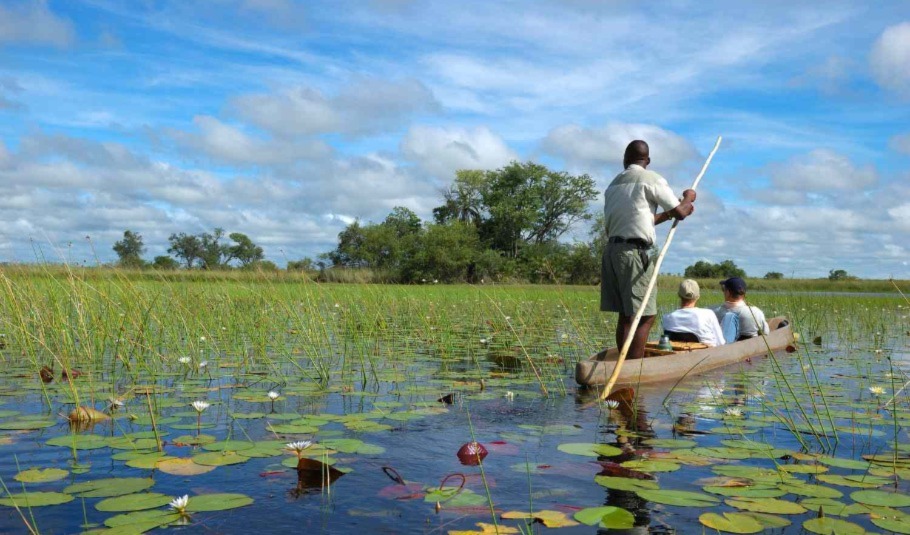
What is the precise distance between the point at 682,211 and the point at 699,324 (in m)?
1.77

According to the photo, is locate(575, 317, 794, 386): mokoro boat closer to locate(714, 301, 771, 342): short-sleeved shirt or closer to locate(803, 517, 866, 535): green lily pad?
locate(714, 301, 771, 342): short-sleeved shirt

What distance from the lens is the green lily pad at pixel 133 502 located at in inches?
99.7

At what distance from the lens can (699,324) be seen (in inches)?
285

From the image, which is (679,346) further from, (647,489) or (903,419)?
(647,489)

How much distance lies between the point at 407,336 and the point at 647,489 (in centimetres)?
676

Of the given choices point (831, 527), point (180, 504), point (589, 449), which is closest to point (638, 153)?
point (589, 449)

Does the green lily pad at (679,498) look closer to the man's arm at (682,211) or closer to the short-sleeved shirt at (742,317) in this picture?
the man's arm at (682,211)

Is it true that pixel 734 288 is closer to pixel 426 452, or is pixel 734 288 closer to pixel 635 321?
pixel 635 321

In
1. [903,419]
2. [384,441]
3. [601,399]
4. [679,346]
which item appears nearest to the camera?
[384,441]

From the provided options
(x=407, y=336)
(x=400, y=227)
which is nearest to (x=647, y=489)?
(x=407, y=336)

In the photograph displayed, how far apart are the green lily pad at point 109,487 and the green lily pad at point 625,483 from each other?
1.96 meters

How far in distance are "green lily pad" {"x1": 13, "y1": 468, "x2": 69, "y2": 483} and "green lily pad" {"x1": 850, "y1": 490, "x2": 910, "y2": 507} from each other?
340 centimetres

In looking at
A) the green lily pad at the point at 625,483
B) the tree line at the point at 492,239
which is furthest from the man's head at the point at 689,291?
the tree line at the point at 492,239

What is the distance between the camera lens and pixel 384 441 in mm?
3703
